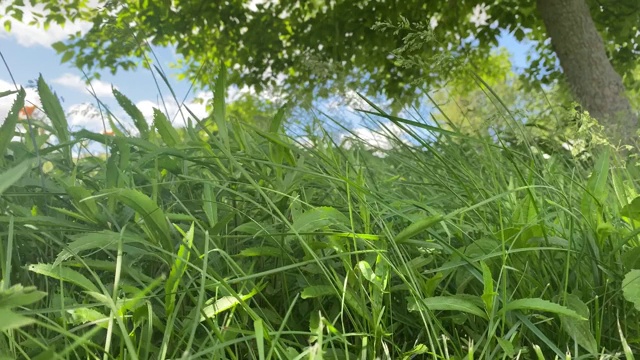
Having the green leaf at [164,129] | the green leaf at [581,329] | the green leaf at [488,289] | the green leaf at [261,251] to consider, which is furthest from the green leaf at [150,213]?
the green leaf at [581,329]

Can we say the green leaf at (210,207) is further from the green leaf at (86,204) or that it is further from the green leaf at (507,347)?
the green leaf at (507,347)

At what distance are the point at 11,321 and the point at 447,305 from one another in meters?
0.52

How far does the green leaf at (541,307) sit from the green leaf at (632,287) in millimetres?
83

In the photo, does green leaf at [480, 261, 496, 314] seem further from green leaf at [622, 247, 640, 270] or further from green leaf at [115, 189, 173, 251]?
green leaf at [115, 189, 173, 251]

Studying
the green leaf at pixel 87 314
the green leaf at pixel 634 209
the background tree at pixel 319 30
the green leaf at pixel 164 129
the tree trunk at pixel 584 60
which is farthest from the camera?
the background tree at pixel 319 30

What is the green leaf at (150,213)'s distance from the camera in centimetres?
74

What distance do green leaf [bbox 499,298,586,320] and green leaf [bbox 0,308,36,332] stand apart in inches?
22.2

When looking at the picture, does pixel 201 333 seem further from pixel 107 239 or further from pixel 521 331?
pixel 521 331

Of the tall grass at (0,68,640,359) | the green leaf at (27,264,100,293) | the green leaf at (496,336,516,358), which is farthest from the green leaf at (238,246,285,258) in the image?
the green leaf at (496,336,516,358)

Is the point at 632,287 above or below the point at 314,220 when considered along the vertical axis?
below

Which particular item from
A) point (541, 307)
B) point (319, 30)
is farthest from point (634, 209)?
point (319, 30)

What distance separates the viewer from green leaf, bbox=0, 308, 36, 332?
0.43 meters

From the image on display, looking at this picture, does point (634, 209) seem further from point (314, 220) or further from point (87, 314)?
point (87, 314)

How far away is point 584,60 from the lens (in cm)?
456
